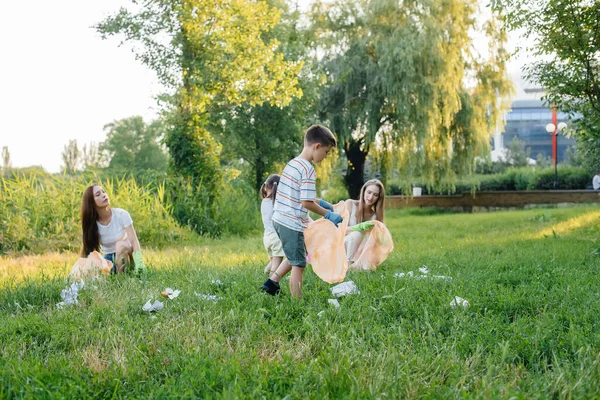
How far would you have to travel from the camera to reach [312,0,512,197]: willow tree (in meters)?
19.9

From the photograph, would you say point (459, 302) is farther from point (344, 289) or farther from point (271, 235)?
point (271, 235)

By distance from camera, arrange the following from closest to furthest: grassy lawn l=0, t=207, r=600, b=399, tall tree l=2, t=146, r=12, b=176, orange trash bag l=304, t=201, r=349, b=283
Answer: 1. grassy lawn l=0, t=207, r=600, b=399
2. orange trash bag l=304, t=201, r=349, b=283
3. tall tree l=2, t=146, r=12, b=176

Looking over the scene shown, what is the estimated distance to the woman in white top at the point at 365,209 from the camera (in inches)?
293

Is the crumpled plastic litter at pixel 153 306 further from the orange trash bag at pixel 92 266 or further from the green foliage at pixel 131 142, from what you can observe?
the green foliage at pixel 131 142

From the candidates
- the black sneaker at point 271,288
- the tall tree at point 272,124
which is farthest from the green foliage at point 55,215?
the tall tree at point 272,124

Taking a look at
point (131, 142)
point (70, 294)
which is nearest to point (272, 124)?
point (70, 294)

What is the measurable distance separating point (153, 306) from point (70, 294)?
1.04m

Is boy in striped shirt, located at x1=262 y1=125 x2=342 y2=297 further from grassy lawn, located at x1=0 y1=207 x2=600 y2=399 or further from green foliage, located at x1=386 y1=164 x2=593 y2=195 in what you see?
green foliage, located at x1=386 y1=164 x2=593 y2=195

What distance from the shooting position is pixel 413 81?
65.7 ft

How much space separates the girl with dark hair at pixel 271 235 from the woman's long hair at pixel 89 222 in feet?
6.34

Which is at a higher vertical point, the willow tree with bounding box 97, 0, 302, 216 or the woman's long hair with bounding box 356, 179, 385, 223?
the willow tree with bounding box 97, 0, 302, 216

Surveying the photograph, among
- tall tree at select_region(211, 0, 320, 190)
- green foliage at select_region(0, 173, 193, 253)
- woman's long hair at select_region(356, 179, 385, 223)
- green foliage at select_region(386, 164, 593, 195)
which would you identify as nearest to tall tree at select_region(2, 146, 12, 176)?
green foliage at select_region(0, 173, 193, 253)

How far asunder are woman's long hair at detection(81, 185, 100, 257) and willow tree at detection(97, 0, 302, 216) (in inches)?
267

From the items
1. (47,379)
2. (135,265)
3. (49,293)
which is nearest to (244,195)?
→ (135,265)
